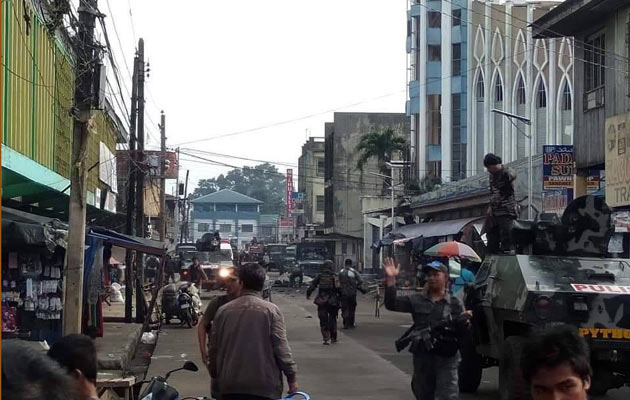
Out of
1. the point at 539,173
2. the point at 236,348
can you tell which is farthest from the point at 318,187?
the point at 236,348

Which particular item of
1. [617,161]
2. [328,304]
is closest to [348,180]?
[617,161]

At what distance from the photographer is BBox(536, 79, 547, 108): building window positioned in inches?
1811

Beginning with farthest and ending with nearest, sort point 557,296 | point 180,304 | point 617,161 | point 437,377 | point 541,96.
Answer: point 541,96
point 180,304
point 617,161
point 557,296
point 437,377

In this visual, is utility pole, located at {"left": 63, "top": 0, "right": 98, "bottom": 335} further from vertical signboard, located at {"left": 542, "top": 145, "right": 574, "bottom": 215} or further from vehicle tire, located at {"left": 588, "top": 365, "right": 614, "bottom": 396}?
vertical signboard, located at {"left": 542, "top": 145, "right": 574, "bottom": 215}

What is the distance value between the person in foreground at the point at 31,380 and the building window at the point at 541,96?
147ft

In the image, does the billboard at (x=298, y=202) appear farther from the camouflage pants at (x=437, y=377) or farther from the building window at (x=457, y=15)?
the camouflage pants at (x=437, y=377)

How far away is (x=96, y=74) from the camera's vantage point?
14.9 m

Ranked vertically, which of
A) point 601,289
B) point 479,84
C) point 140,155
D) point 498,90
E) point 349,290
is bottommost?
point 349,290

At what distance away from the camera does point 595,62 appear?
78.6 feet

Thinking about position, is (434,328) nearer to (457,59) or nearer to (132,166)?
(132,166)

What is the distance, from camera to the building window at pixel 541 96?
46000mm

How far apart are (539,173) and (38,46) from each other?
1875cm

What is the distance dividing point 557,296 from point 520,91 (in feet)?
125

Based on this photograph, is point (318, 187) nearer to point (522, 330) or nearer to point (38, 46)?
point (38, 46)
